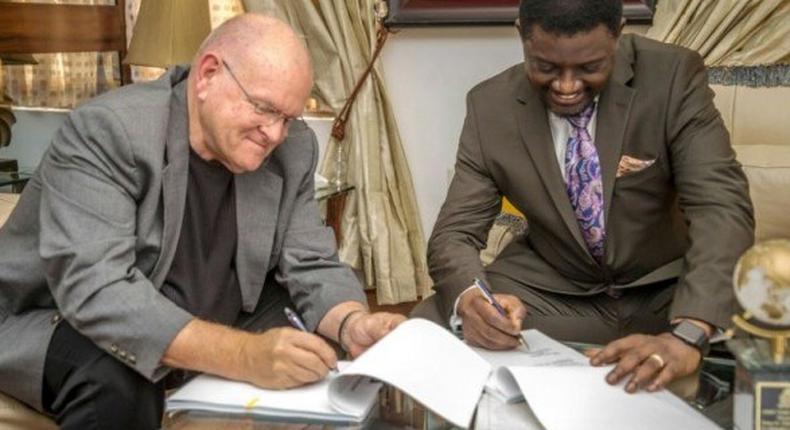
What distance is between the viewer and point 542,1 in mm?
1843

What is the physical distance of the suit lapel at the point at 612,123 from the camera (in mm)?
1984

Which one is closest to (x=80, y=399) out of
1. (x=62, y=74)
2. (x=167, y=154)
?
(x=167, y=154)

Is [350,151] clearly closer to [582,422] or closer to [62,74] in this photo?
[62,74]

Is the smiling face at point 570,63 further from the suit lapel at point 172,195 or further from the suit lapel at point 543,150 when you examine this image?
the suit lapel at point 172,195

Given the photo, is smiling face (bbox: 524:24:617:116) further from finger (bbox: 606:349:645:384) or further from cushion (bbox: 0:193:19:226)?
cushion (bbox: 0:193:19:226)

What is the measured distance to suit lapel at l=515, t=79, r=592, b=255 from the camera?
2025 millimetres

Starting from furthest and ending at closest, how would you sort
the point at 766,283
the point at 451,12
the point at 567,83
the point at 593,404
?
1. the point at 451,12
2. the point at 567,83
3. the point at 593,404
4. the point at 766,283


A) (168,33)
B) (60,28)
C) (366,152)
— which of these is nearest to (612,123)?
(366,152)

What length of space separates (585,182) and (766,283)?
→ 3.29ft

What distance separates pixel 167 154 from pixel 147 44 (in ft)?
3.95

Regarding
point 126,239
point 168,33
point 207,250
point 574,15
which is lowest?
point 207,250

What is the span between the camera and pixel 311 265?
183 cm

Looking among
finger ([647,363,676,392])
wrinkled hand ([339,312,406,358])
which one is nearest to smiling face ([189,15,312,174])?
wrinkled hand ([339,312,406,358])

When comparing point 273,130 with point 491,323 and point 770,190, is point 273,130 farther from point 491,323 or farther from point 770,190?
point 770,190
